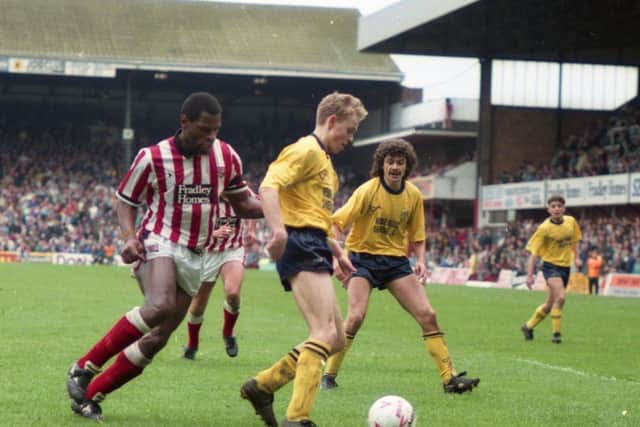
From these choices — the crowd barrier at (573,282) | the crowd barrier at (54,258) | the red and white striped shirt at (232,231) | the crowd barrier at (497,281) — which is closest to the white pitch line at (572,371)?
the red and white striped shirt at (232,231)

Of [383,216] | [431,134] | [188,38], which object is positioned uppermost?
[188,38]

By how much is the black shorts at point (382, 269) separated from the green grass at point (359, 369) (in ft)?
3.03

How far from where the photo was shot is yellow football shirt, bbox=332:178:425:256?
10.0 meters

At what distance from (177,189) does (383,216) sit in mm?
2817

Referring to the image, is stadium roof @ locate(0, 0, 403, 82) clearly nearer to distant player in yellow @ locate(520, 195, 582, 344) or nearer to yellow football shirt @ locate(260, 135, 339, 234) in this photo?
distant player in yellow @ locate(520, 195, 582, 344)

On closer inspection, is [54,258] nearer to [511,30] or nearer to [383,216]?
[511,30]

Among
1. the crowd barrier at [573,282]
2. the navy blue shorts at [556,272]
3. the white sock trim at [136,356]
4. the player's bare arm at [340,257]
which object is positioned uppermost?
the player's bare arm at [340,257]

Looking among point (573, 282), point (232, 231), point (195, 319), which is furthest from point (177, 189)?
point (573, 282)

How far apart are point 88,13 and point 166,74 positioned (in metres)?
6.22

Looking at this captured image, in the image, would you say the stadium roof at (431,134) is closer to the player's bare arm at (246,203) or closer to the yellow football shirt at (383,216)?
the yellow football shirt at (383,216)

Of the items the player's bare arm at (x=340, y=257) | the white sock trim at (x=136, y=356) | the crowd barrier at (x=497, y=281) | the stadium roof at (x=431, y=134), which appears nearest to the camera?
the white sock trim at (x=136, y=356)

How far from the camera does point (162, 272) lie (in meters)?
7.56

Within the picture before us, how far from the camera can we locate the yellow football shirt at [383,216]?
395 inches

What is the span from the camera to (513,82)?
5162cm
